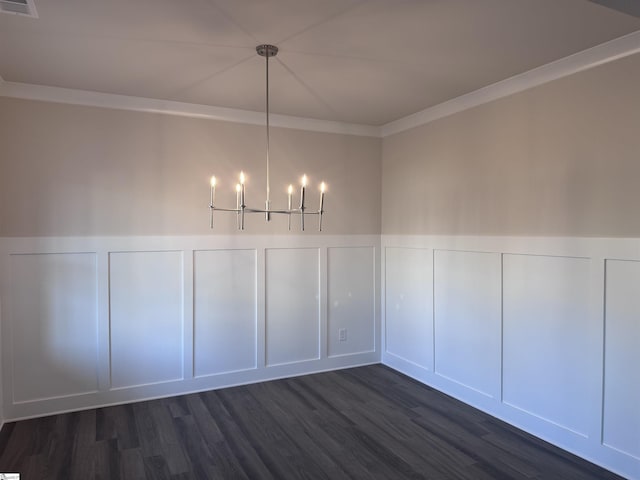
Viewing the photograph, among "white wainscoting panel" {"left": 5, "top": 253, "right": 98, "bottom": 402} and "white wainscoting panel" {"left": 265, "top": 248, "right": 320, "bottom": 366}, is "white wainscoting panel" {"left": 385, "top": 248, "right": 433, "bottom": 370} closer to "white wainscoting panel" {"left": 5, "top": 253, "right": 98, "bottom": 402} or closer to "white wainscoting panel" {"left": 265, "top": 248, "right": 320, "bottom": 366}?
"white wainscoting panel" {"left": 265, "top": 248, "right": 320, "bottom": 366}

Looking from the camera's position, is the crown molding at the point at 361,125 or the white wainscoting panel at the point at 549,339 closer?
the crown molding at the point at 361,125

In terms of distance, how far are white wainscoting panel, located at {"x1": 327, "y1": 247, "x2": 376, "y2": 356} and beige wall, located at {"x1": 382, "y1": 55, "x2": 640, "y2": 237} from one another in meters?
0.68

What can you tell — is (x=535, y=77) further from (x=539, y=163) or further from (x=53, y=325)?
(x=53, y=325)

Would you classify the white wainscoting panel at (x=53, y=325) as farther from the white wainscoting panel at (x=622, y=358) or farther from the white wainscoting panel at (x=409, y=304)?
the white wainscoting panel at (x=622, y=358)

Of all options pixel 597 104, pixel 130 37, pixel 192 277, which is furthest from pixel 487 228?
pixel 130 37

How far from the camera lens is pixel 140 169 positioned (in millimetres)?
3658

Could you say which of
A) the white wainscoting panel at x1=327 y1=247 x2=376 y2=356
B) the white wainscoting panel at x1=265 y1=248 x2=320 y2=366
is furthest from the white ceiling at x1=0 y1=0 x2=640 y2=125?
the white wainscoting panel at x1=327 y1=247 x2=376 y2=356

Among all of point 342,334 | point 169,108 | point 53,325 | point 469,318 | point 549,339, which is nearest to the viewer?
point 549,339

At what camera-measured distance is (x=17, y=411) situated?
10.8 feet

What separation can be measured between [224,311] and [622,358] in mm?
2984

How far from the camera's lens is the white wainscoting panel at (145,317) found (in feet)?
11.8

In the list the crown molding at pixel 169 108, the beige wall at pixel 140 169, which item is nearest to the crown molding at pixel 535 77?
the crown molding at pixel 169 108

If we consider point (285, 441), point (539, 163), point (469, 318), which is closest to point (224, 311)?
point (285, 441)

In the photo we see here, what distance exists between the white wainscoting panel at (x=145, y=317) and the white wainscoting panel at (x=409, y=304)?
81.8 inches
